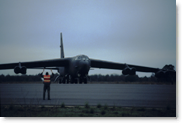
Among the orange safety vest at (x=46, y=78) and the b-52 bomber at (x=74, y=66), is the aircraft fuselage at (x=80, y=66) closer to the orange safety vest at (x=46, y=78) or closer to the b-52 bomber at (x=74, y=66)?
the b-52 bomber at (x=74, y=66)

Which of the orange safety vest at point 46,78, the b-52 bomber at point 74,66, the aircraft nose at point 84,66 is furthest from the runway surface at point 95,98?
the aircraft nose at point 84,66

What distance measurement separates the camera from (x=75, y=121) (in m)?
6.88

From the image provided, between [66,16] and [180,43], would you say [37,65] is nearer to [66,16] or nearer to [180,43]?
[66,16]

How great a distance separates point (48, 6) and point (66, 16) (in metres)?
0.95

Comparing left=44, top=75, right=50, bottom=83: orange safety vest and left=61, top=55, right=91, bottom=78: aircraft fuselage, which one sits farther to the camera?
left=61, top=55, right=91, bottom=78: aircraft fuselage

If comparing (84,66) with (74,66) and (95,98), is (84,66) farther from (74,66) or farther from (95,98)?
(95,98)

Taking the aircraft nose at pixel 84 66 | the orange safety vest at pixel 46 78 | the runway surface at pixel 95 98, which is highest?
the aircraft nose at pixel 84 66

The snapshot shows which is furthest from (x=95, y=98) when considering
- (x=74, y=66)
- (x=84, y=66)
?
(x=74, y=66)

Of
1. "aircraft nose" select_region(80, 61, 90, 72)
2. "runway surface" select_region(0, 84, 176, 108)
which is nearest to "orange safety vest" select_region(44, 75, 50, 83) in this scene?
"runway surface" select_region(0, 84, 176, 108)

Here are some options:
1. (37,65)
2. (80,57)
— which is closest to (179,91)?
(80,57)

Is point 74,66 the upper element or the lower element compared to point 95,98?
upper

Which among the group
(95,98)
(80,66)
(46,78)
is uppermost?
(80,66)

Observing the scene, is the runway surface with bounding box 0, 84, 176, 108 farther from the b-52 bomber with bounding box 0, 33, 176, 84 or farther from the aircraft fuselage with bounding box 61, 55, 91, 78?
the aircraft fuselage with bounding box 61, 55, 91, 78

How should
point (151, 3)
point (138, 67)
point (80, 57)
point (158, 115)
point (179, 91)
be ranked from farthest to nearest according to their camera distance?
point (138, 67), point (80, 57), point (151, 3), point (179, 91), point (158, 115)
